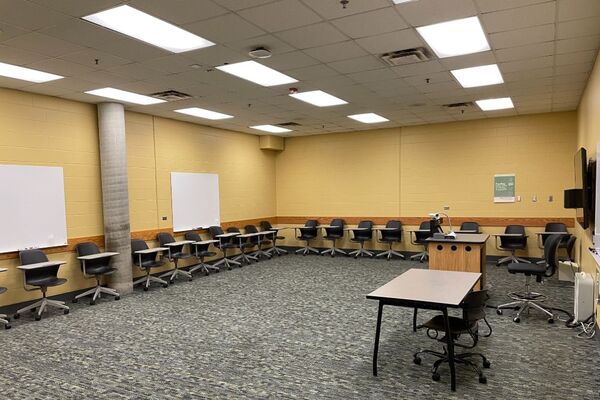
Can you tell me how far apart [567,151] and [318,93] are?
5428mm

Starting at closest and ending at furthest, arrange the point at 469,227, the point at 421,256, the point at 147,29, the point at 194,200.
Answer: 1. the point at 147,29
2. the point at 194,200
3. the point at 469,227
4. the point at 421,256

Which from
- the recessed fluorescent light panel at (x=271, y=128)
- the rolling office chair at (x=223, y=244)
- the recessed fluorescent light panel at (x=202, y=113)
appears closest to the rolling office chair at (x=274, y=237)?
the rolling office chair at (x=223, y=244)

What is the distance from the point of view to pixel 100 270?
610cm

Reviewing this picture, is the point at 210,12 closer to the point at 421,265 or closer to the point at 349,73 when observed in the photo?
the point at 349,73

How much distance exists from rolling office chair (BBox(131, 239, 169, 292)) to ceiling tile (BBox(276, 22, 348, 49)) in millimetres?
4530

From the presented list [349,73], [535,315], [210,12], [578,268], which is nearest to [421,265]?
[578,268]

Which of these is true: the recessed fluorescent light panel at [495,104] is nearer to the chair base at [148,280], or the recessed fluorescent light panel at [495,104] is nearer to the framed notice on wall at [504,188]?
the framed notice on wall at [504,188]

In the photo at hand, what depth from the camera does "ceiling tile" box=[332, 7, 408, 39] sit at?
3.52 metres

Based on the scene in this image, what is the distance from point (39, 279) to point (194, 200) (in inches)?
140

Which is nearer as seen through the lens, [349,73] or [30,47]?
[30,47]

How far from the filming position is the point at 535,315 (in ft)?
15.9

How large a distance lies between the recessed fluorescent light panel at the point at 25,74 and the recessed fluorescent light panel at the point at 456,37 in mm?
4440

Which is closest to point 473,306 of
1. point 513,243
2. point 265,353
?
point 265,353

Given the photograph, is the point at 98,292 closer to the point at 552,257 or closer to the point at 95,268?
the point at 95,268
